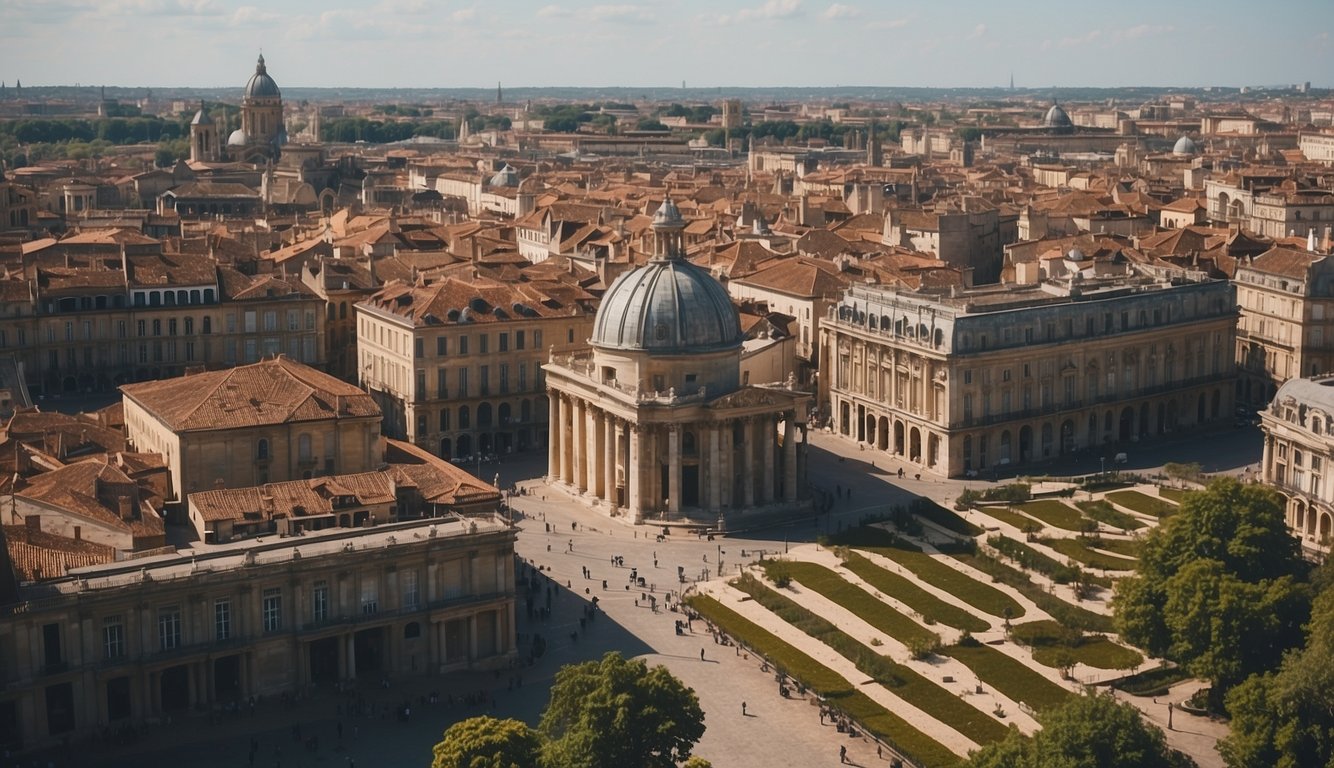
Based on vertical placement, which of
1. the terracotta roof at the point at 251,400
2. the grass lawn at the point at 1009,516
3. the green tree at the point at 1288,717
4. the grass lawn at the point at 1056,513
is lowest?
the grass lawn at the point at 1009,516

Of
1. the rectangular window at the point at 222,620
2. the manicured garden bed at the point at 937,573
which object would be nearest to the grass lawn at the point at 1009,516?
the manicured garden bed at the point at 937,573

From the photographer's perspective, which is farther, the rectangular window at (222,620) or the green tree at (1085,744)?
the rectangular window at (222,620)

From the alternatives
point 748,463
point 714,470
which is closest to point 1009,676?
point 714,470

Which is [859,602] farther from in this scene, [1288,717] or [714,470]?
[1288,717]

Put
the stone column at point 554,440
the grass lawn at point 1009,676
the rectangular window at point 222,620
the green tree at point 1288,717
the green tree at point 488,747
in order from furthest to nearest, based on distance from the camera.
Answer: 1. the stone column at point 554,440
2. the grass lawn at point 1009,676
3. the rectangular window at point 222,620
4. the green tree at point 1288,717
5. the green tree at point 488,747

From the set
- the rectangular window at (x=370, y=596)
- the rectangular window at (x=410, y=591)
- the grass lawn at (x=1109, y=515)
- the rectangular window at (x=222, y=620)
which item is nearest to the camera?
the rectangular window at (x=222, y=620)

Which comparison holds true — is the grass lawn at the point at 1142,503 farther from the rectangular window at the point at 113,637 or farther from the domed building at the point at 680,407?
the rectangular window at the point at 113,637
